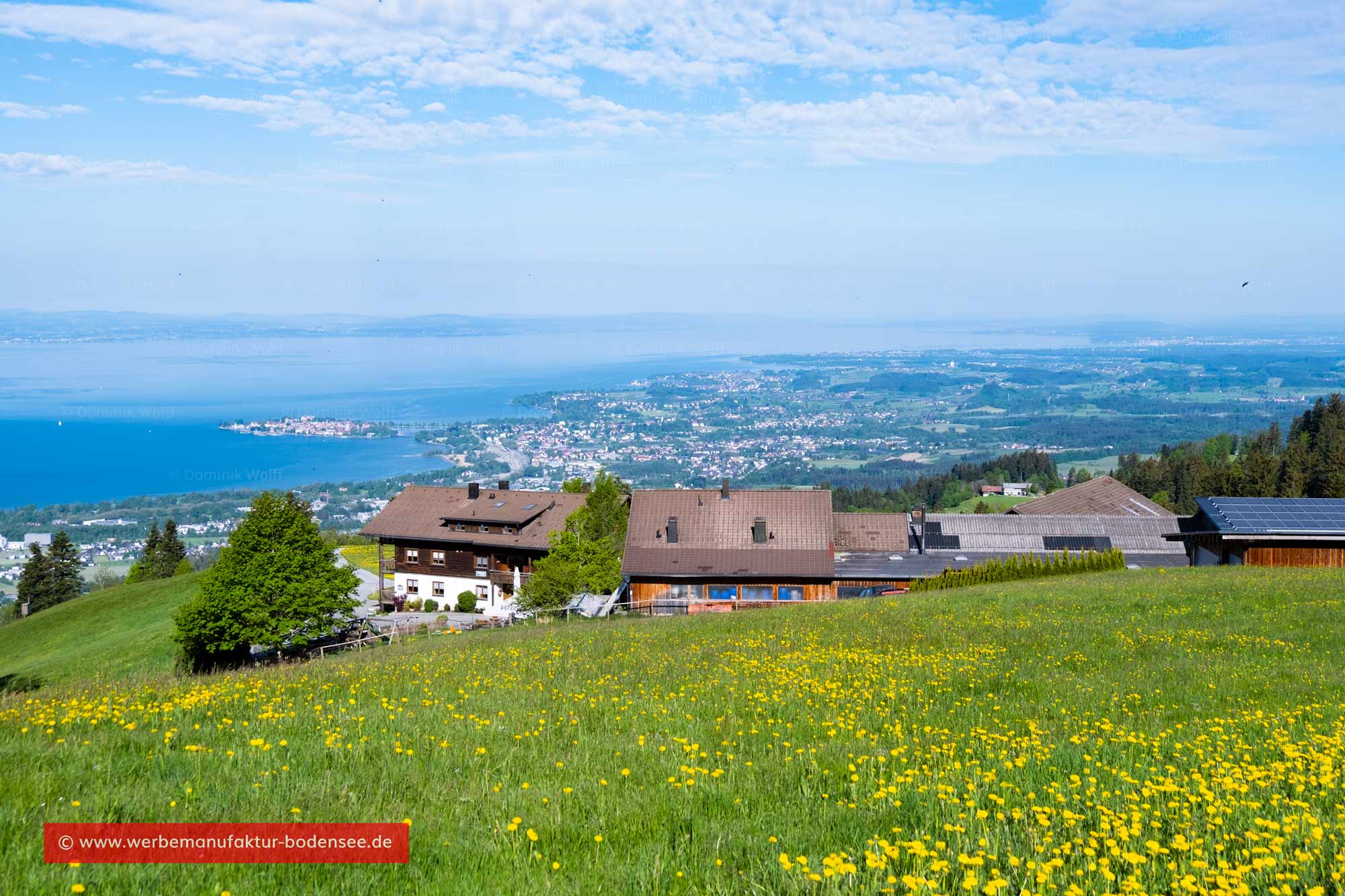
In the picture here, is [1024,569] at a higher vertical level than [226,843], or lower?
lower

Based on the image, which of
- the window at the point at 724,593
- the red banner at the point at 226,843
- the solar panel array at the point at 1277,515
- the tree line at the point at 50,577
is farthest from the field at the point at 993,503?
the red banner at the point at 226,843

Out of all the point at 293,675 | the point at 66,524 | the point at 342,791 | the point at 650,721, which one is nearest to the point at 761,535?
the point at 293,675

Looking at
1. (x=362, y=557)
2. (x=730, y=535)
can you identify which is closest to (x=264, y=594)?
(x=730, y=535)

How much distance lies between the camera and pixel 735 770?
8320 mm

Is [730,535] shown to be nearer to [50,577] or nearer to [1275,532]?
[1275,532]

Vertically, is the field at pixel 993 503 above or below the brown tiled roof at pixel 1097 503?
below

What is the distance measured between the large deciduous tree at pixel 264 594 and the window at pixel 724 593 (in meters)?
17.7

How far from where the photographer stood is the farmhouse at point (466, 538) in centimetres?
6209

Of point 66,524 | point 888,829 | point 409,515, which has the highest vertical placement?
point 888,829

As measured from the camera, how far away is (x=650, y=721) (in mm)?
10523

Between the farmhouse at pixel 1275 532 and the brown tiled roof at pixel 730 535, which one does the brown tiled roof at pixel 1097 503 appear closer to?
the brown tiled roof at pixel 730 535

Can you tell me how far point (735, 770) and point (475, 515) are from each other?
5748 centimetres

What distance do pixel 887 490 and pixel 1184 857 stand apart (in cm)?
15759

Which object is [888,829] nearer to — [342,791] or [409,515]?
[342,791]
